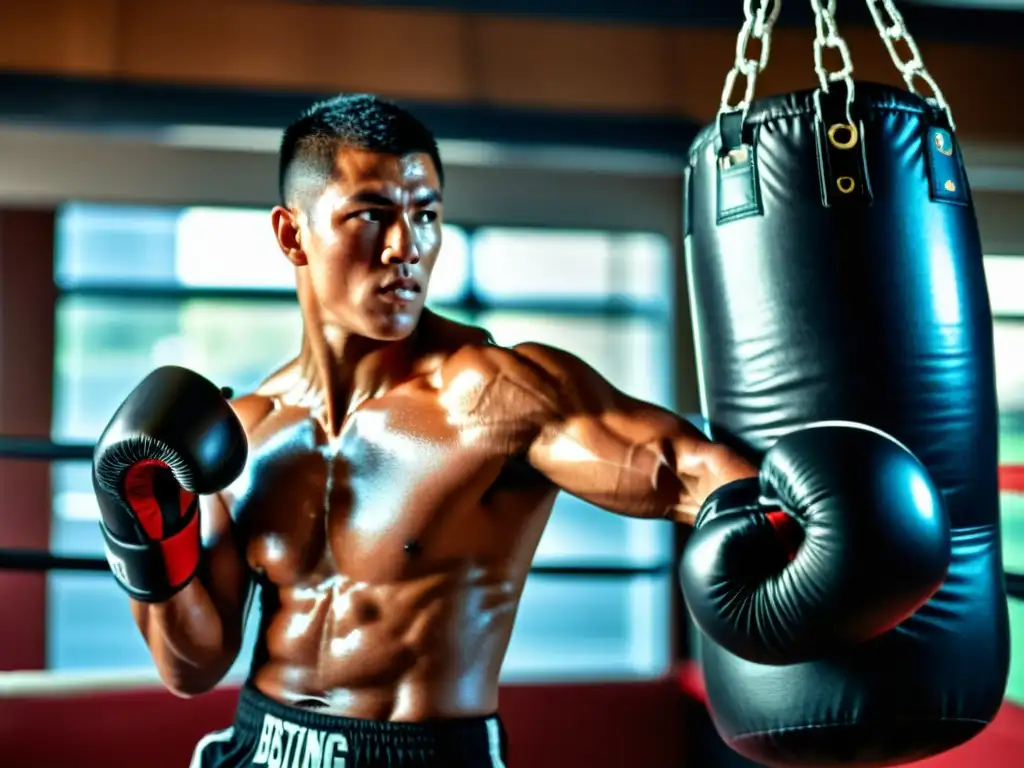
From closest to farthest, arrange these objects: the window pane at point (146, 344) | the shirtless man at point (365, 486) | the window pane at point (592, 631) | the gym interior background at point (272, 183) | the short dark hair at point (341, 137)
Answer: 1. the shirtless man at point (365, 486)
2. the short dark hair at point (341, 137)
3. the gym interior background at point (272, 183)
4. the window pane at point (146, 344)
5. the window pane at point (592, 631)

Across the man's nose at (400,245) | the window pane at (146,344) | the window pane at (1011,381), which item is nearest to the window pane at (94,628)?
the window pane at (146,344)

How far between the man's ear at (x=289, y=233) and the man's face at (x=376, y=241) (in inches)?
2.8

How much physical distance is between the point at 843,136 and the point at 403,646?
0.89 meters

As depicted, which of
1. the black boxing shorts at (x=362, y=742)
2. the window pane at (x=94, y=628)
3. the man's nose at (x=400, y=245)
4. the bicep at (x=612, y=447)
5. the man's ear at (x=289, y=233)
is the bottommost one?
the window pane at (x=94, y=628)

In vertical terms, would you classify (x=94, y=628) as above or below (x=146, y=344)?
below

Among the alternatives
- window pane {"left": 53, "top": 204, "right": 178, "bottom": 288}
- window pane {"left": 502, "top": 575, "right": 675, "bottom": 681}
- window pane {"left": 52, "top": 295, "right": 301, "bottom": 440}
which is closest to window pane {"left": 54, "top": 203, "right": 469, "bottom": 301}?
window pane {"left": 53, "top": 204, "right": 178, "bottom": 288}

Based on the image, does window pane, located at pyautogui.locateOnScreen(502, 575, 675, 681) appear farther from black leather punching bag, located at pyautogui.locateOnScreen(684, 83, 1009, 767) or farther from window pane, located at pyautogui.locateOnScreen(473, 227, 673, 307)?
black leather punching bag, located at pyautogui.locateOnScreen(684, 83, 1009, 767)

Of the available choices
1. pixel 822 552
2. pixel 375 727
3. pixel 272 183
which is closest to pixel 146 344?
pixel 272 183

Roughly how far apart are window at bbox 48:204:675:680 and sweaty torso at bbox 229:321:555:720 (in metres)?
3.22

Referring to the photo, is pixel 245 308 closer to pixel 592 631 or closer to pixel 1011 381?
pixel 1011 381

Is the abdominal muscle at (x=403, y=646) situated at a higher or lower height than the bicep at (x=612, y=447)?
lower

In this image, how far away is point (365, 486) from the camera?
158 centimetres

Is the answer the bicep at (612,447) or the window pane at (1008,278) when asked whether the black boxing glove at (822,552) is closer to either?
the bicep at (612,447)

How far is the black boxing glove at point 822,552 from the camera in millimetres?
1045
